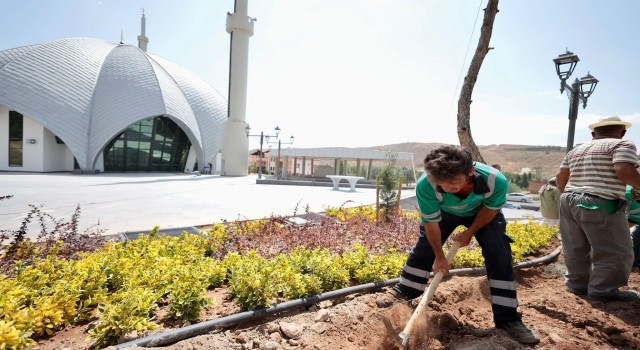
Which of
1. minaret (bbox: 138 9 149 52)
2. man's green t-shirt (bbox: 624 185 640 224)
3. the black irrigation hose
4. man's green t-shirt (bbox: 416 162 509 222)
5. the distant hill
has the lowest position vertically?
the black irrigation hose

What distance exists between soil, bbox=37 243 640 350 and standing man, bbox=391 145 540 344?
178 mm

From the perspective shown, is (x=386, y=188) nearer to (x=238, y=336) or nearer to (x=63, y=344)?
(x=238, y=336)

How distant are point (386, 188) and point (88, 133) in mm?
31274

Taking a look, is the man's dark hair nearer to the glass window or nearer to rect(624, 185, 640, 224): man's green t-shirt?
rect(624, 185, 640, 224): man's green t-shirt

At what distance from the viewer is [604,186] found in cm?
291

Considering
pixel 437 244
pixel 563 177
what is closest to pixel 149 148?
pixel 437 244

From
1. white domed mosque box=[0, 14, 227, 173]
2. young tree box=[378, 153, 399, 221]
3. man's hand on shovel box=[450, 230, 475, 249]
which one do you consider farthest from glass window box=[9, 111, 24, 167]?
man's hand on shovel box=[450, 230, 475, 249]

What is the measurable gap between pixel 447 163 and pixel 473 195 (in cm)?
54

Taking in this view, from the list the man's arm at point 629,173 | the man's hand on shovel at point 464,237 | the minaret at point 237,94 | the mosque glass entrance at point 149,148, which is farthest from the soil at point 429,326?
the mosque glass entrance at point 149,148

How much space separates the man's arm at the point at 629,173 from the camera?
8.86 feet

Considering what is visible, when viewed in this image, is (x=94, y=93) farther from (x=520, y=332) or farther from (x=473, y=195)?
(x=520, y=332)

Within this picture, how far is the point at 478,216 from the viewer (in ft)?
8.13

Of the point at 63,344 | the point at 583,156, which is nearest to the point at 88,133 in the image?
the point at 63,344

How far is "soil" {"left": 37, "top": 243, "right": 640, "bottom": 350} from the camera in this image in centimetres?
206
